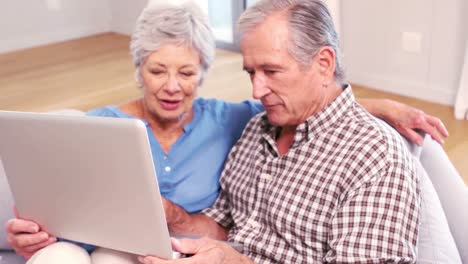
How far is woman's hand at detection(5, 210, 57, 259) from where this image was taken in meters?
1.18

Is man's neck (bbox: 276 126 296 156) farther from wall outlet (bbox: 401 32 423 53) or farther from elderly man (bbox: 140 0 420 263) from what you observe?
wall outlet (bbox: 401 32 423 53)

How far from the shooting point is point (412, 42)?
10.5 ft

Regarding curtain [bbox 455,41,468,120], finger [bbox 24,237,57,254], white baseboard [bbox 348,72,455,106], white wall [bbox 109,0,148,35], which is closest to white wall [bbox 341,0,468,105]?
white baseboard [bbox 348,72,455,106]

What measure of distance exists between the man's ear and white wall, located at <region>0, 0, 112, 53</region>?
14.4 ft

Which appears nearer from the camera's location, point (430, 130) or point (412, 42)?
point (430, 130)

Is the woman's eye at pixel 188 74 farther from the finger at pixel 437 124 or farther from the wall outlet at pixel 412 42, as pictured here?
the wall outlet at pixel 412 42

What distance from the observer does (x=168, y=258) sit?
1033 mm

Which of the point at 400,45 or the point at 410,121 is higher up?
the point at 410,121

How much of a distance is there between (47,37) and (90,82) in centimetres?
148

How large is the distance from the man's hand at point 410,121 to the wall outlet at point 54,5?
4.42m

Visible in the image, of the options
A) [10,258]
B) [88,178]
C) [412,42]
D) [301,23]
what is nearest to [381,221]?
[301,23]

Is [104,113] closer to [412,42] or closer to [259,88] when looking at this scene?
[259,88]

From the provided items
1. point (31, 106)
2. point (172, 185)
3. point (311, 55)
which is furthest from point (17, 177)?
point (31, 106)

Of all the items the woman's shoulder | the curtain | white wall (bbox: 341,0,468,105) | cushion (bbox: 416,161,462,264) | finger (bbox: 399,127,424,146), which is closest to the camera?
cushion (bbox: 416,161,462,264)
